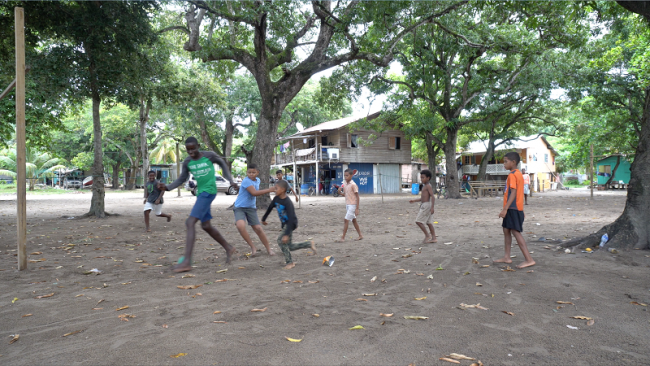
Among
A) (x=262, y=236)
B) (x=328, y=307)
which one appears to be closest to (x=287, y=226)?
(x=262, y=236)

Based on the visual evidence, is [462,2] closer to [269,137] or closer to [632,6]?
[632,6]

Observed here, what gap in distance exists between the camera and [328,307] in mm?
4074

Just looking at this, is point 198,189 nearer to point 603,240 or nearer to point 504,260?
point 504,260

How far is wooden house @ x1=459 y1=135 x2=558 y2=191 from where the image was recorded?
4238 cm

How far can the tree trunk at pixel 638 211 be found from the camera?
245 inches

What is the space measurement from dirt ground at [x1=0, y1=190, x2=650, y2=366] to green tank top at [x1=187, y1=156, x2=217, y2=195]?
126 cm

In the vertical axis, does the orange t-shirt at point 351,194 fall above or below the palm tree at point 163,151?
below

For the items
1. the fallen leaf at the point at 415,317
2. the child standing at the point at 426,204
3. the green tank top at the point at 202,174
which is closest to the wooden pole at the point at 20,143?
the green tank top at the point at 202,174

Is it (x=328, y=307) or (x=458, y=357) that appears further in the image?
(x=328, y=307)

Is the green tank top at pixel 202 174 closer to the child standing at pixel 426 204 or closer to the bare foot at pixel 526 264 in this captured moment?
the child standing at pixel 426 204

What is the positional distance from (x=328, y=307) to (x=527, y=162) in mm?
44817

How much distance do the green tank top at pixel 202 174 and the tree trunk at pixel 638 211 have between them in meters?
6.50

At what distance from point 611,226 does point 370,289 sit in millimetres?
4867

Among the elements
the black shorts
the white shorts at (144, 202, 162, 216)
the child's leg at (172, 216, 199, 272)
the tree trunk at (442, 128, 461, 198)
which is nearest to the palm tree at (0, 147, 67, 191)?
the white shorts at (144, 202, 162, 216)
